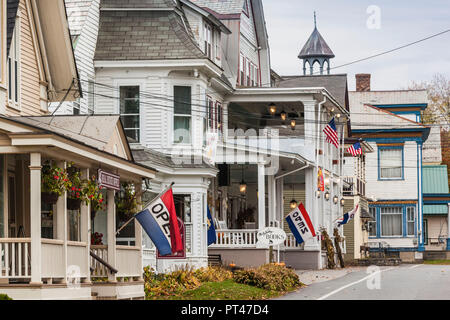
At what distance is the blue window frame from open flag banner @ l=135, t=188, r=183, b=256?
153 feet

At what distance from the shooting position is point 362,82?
248ft

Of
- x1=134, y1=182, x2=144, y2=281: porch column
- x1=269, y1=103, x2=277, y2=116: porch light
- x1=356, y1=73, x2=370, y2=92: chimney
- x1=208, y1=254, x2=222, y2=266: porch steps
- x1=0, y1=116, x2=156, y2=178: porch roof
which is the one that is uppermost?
x1=356, y1=73, x2=370, y2=92: chimney

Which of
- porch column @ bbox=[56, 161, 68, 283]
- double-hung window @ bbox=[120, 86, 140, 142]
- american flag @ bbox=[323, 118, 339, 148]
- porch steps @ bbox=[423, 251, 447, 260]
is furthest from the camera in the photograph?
porch steps @ bbox=[423, 251, 447, 260]

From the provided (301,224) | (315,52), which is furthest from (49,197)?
(315,52)

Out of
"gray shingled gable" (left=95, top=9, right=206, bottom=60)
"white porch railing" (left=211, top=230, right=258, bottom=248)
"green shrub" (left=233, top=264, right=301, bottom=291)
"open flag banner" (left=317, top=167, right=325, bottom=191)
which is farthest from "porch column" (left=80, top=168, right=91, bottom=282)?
"open flag banner" (left=317, top=167, right=325, bottom=191)

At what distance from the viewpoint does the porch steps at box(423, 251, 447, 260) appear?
70375mm

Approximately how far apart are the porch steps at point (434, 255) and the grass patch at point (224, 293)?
144ft

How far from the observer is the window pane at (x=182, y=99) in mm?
34406

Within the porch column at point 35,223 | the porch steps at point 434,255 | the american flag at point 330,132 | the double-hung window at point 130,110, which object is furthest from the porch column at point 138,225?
the porch steps at point 434,255

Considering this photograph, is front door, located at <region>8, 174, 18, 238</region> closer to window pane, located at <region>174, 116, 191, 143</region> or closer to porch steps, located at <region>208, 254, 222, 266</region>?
window pane, located at <region>174, 116, 191, 143</region>

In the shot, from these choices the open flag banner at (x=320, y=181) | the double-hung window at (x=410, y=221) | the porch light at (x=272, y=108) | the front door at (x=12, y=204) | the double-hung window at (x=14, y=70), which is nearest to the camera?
the front door at (x=12, y=204)

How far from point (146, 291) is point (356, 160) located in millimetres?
37997

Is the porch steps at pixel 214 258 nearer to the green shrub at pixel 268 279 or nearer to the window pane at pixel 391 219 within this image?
the green shrub at pixel 268 279

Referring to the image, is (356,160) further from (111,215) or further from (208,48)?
(111,215)
